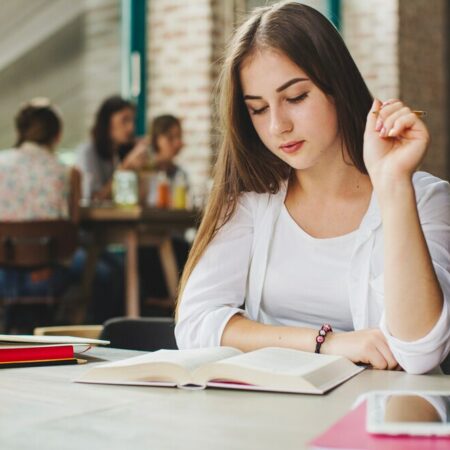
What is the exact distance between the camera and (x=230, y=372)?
109cm

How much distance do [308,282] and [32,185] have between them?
2.98 meters

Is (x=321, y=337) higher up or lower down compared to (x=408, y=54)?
lower down

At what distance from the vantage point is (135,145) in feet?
18.2

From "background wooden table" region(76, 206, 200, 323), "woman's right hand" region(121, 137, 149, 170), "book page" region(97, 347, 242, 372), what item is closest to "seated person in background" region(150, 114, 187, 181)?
"woman's right hand" region(121, 137, 149, 170)

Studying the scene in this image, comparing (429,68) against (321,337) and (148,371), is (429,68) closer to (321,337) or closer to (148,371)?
(321,337)

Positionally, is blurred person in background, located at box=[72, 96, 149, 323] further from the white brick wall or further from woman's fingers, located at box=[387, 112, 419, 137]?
woman's fingers, located at box=[387, 112, 419, 137]

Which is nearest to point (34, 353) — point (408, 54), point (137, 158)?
point (137, 158)

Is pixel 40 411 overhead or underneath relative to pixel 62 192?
underneath

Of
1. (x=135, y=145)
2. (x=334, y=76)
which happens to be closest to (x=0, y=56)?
(x=135, y=145)

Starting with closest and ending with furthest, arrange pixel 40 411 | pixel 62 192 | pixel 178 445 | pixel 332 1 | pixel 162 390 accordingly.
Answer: pixel 178 445 → pixel 40 411 → pixel 162 390 → pixel 62 192 → pixel 332 1

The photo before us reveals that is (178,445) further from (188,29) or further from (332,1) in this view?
(332,1)

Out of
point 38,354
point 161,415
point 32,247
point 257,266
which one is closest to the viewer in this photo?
point 161,415

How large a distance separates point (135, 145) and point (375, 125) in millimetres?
4154

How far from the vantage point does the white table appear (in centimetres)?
84
